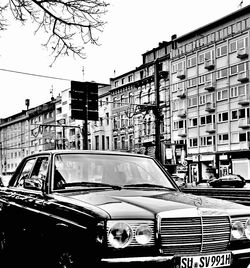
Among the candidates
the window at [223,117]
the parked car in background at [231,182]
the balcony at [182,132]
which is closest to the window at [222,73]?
the window at [223,117]

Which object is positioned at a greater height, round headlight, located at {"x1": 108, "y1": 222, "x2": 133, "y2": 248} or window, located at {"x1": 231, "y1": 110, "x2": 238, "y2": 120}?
window, located at {"x1": 231, "y1": 110, "x2": 238, "y2": 120}

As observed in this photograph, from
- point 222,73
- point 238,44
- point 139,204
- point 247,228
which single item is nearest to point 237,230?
point 247,228

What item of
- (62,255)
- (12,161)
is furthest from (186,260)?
(12,161)

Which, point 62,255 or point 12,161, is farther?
point 12,161

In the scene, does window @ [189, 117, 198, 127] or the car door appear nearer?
the car door

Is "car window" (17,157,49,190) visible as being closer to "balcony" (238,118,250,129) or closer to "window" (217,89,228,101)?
"balcony" (238,118,250,129)

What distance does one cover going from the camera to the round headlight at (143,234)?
3.86 meters

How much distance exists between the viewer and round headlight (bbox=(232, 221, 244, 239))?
13.6ft

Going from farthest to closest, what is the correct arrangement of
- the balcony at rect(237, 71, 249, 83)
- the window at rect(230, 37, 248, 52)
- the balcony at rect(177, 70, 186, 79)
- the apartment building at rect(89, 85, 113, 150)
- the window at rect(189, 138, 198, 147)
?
the apartment building at rect(89, 85, 113, 150), the balcony at rect(177, 70, 186, 79), the window at rect(189, 138, 198, 147), the window at rect(230, 37, 248, 52), the balcony at rect(237, 71, 249, 83)

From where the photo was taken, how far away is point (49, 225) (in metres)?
4.54

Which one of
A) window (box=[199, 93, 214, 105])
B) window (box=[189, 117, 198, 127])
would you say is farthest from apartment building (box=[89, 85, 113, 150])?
window (box=[199, 93, 214, 105])

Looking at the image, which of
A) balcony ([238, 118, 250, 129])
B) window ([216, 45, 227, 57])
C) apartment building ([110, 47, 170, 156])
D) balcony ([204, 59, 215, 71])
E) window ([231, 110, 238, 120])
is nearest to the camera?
balcony ([238, 118, 250, 129])

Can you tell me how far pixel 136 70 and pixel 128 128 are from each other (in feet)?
27.8

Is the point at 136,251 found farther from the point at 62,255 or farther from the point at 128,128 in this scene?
the point at 128,128
